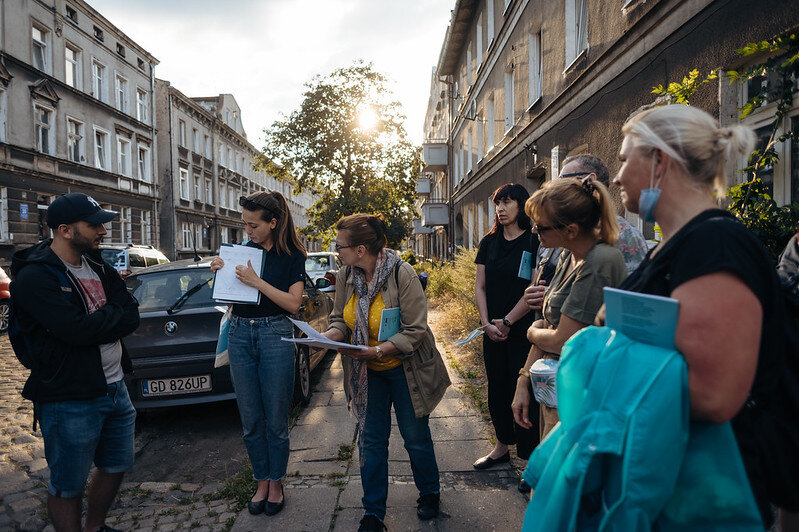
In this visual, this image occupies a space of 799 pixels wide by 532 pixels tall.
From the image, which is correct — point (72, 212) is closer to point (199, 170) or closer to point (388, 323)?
point (388, 323)

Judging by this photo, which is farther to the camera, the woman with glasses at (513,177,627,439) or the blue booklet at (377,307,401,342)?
the blue booklet at (377,307,401,342)

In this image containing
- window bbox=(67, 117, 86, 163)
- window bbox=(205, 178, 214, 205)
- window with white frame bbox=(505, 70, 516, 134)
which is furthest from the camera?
window bbox=(205, 178, 214, 205)

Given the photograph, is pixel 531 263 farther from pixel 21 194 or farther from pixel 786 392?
pixel 21 194

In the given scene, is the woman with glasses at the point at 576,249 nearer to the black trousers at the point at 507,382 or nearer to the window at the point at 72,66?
the black trousers at the point at 507,382

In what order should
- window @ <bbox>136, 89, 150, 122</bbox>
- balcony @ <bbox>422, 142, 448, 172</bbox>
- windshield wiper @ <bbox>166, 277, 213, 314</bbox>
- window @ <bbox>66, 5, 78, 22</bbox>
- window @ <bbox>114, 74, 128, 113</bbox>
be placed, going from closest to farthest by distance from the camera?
windshield wiper @ <bbox>166, 277, 213, 314</bbox>
window @ <bbox>66, 5, 78, 22</bbox>
balcony @ <bbox>422, 142, 448, 172</bbox>
window @ <bbox>114, 74, 128, 113</bbox>
window @ <bbox>136, 89, 150, 122</bbox>

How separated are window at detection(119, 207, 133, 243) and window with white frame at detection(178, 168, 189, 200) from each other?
21.0 ft

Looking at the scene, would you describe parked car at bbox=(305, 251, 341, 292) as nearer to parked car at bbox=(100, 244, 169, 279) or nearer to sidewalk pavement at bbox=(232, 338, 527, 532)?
parked car at bbox=(100, 244, 169, 279)

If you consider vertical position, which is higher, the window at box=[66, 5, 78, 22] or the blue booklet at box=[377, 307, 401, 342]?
the window at box=[66, 5, 78, 22]

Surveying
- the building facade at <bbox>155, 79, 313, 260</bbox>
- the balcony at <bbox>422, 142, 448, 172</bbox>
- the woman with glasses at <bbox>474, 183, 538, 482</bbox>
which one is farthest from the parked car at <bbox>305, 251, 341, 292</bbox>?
the balcony at <bbox>422, 142, 448, 172</bbox>

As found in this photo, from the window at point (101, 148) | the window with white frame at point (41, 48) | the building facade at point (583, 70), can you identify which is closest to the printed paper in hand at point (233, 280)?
the building facade at point (583, 70)

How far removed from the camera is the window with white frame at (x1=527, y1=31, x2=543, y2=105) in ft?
35.7

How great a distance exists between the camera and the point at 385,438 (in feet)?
9.96

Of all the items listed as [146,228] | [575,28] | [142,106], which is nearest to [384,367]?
[575,28]

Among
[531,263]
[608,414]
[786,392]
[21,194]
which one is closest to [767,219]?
[531,263]
